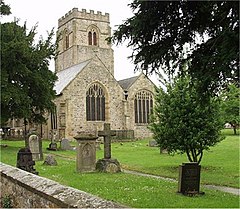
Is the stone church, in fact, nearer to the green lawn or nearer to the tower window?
the tower window

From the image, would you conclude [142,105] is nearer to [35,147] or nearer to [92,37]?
[92,37]

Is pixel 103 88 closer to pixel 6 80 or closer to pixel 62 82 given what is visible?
pixel 62 82

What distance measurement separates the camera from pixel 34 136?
66.4ft

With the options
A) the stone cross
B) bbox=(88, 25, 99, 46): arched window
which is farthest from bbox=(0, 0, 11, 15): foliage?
bbox=(88, 25, 99, 46): arched window

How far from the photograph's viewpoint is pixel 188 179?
9.95 meters

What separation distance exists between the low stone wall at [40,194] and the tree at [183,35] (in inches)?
105

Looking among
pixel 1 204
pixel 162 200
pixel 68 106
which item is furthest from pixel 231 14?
pixel 68 106

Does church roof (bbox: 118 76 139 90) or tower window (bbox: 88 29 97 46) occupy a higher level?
tower window (bbox: 88 29 97 46)

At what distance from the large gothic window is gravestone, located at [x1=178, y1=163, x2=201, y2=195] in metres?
32.0

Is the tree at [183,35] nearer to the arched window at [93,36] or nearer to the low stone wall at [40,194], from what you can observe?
the low stone wall at [40,194]

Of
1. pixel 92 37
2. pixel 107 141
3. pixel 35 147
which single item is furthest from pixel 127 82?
pixel 107 141

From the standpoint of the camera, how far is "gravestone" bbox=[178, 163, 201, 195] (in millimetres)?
9867

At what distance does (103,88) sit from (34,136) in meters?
23.1

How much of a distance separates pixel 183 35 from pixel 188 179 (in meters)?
4.55
